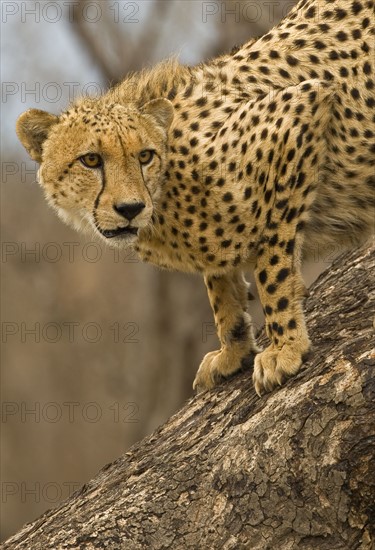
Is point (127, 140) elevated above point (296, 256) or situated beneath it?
elevated above

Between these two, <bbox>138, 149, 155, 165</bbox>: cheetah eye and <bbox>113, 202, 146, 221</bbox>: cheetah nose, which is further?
<bbox>138, 149, 155, 165</bbox>: cheetah eye

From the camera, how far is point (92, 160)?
4078 mm

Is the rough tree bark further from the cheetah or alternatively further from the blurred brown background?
the blurred brown background

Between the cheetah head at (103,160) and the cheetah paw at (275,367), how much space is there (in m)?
0.70

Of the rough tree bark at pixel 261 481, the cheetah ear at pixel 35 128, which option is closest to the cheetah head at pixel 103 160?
the cheetah ear at pixel 35 128

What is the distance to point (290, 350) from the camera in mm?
4113

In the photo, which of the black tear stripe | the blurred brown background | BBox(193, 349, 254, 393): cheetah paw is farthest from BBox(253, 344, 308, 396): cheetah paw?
the blurred brown background

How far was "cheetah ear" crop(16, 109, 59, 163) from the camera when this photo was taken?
14.0 ft

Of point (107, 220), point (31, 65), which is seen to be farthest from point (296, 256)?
point (31, 65)

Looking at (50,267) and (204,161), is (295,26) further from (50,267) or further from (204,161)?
(50,267)

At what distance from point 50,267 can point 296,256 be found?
903 cm

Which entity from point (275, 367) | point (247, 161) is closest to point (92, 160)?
point (247, 161)

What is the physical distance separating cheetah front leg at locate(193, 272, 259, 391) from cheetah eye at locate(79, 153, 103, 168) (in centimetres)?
88

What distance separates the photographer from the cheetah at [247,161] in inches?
161
